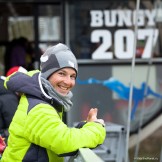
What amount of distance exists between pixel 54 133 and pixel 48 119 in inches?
3.2

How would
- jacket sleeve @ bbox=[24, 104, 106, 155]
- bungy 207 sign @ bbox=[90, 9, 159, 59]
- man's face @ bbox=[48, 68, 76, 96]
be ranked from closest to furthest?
jacket sleeve @ bbox=[24, 104, 106, 155] → man's face @ bbox=[48, 68, 76, 96] → bungy 207 sign @ bbox=[90, 9, 159, 59]

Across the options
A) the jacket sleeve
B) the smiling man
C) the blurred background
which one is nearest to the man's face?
the smiling man

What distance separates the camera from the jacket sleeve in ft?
9.41

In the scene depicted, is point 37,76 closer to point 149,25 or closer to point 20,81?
point 20,81

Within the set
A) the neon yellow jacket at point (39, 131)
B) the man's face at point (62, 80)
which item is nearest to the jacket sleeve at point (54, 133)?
the neon yellow jacket at point (39, 131)

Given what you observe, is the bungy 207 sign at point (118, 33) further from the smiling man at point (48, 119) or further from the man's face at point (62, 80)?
the man's face at point (62, 80)

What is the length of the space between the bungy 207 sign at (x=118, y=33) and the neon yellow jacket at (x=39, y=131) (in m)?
5.16

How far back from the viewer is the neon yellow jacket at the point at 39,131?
2.88 m

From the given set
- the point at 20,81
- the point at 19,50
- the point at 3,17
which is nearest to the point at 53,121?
the point at 20,81

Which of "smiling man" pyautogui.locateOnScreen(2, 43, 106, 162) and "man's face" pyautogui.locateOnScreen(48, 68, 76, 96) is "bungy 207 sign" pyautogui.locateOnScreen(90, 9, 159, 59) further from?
"man's face" pyautogui.locateOnScreen(48, 68, 76, 96)

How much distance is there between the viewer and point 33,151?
9.85 ft

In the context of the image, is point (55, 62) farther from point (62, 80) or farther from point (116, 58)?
point (116, 58)

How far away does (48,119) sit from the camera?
9.51ft

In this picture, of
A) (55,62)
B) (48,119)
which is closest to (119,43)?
(55,62)
